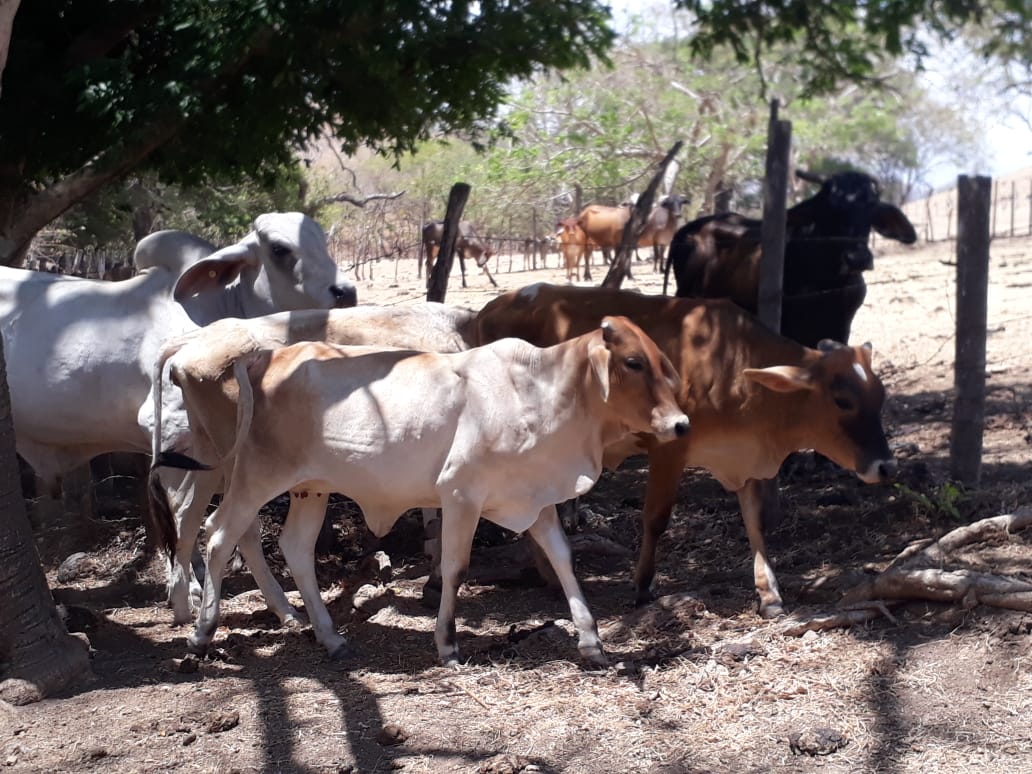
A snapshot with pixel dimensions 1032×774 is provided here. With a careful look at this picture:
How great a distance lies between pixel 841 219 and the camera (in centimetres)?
856

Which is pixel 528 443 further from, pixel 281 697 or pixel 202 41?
pixel 202 41

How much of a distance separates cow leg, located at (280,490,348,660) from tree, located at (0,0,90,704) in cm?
Result: 92

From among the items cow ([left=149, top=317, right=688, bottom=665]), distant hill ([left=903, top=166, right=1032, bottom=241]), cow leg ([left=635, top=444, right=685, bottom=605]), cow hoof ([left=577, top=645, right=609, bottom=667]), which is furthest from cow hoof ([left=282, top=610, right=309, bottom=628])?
distant hill ([left=903, top=166, right=1032, bottom=241])

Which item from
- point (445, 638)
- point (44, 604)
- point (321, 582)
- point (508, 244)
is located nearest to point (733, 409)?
point (445, 638)

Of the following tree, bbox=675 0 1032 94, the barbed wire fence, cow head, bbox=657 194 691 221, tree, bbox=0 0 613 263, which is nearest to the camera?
tree, bbox=0 0 613 263

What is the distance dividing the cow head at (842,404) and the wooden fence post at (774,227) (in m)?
1.03

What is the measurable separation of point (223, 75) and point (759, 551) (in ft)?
12.5

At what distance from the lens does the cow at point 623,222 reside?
21878 mm

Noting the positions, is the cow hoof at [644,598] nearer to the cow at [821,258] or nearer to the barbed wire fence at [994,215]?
the cow at [821,258]

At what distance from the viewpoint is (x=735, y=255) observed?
29.0ft

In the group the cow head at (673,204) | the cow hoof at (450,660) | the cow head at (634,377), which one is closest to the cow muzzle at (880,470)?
the cow head at (634,377)

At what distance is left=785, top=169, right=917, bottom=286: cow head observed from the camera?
852 centimetres

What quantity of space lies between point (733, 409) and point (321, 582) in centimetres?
233

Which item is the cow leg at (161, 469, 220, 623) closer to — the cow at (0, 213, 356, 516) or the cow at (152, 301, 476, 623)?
the cow at (152, 301, 476, 623)
